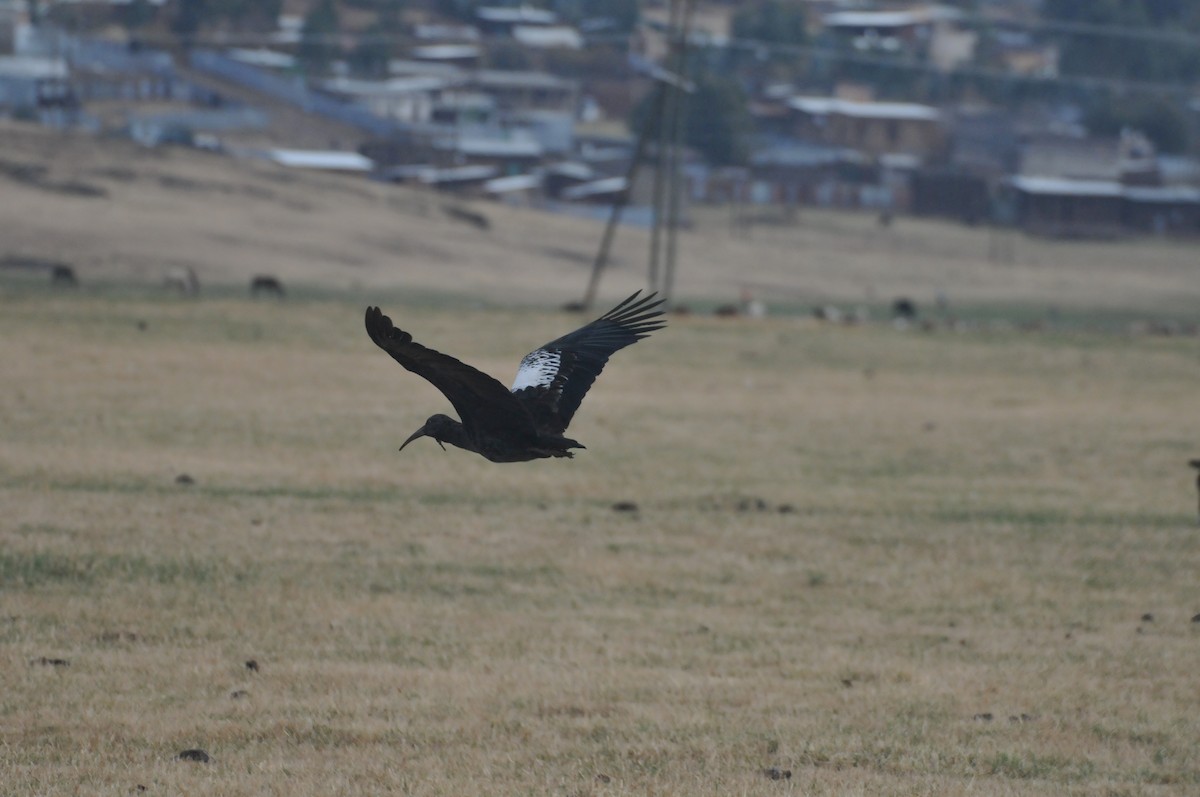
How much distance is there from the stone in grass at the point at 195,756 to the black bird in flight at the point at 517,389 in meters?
1.86

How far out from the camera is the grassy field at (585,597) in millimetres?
8438

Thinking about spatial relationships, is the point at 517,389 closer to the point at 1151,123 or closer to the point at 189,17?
the point at 1151,123

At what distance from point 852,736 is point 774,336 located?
2753 cm

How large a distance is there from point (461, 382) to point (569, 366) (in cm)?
131

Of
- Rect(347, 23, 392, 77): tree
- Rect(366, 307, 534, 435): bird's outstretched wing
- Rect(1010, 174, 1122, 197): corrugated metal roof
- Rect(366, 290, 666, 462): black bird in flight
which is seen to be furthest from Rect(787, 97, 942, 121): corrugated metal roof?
Rect(366, 307, 534, 435): bird's outstretched wing

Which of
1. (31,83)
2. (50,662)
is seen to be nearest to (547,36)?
(31,83)

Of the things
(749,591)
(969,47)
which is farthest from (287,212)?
(969,47)

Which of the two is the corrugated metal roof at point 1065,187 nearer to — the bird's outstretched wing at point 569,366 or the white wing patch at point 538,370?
the bird's outstretched wing at point 569,366

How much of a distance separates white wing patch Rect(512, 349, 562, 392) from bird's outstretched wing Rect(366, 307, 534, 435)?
0.44 metres

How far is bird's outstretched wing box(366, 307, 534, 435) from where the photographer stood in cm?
763

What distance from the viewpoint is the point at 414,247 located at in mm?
60344

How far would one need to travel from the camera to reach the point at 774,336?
36156 millimetres

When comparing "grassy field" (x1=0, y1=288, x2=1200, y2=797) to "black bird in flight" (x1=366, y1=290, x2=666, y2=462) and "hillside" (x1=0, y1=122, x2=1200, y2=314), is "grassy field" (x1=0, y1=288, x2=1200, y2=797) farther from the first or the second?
"hillside" (x1=0, y1=122, x2=1200, y2=314)

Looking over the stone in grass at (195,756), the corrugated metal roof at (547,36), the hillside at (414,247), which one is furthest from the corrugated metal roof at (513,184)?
the stone in grass at (195,756)
